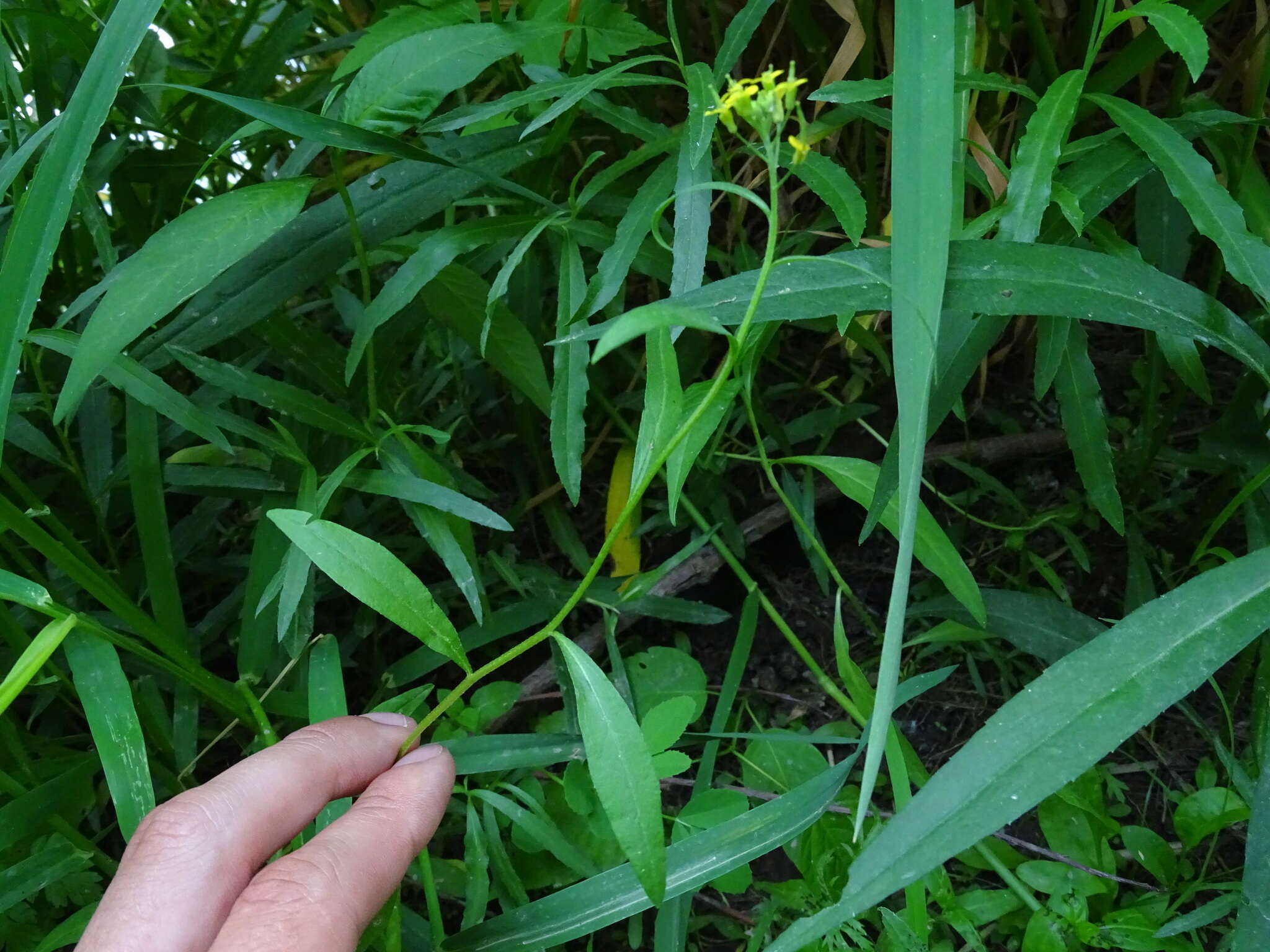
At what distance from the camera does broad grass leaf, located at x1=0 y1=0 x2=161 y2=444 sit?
50 cm

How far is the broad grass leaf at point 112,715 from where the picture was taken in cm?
62

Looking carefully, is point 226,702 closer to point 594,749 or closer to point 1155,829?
point 594,749

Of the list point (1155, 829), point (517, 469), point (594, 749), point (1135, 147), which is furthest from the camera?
point (517, 469)

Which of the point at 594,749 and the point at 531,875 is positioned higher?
the point at 594,749

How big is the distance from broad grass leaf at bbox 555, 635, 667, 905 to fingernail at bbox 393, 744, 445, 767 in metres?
0.22

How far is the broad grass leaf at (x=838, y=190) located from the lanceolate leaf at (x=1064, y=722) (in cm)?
30

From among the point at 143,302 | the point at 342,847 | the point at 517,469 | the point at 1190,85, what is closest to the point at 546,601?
the point at 517,469

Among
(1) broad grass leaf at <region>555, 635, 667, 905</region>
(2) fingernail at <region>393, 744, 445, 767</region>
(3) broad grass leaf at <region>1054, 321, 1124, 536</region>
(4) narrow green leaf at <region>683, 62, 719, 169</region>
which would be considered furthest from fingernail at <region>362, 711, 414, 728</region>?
(3) broad grass leaf at <region>1054, 321, 1124, 536</region>

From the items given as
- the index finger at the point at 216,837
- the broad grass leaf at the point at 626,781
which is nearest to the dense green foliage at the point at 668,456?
the broad grass leaf at the point at 626,781

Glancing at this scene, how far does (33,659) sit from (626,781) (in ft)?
1.26

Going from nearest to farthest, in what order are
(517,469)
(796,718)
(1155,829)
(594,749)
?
1. (594,749)
2. (1155,829)
3. (796,718)
4. (517,469)

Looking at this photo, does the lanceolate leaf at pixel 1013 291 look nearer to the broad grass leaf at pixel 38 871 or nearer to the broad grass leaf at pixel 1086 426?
the broad grass leaf at pixel 1086 426

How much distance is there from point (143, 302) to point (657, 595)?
0.62 meters

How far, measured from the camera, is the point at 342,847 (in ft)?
1.80
